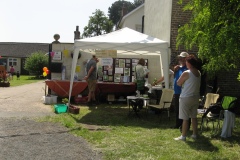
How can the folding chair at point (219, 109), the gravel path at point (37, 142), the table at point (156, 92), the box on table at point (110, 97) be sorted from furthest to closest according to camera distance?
1. the box on table at point (110, 97)
2. the table at point (156, 92)
3. the folding chair at point (219, 109)
4. the gravel path at point (37, 142)

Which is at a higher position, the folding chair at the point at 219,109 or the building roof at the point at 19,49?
the building roof at the point at 19,49

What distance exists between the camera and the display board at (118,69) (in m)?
14.1

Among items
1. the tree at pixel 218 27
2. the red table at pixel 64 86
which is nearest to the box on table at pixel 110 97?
the red table at pixel 64 86

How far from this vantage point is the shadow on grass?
8508 mm

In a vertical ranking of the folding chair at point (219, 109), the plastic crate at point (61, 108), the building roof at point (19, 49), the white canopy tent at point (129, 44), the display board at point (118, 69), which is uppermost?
the building roof at point (19, 49)

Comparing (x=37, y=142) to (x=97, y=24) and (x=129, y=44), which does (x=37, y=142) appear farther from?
(x=97, y=24)

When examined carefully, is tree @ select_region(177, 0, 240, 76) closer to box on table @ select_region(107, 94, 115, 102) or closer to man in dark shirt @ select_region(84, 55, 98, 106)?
man in dark shirt @ select_region(84, 55, 98, 106)

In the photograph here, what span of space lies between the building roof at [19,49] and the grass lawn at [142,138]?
149 feet

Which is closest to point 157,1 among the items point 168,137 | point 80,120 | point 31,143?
point 80,120

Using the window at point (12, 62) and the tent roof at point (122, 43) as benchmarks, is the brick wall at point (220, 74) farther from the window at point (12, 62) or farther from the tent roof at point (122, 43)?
the window at point (12, 62)

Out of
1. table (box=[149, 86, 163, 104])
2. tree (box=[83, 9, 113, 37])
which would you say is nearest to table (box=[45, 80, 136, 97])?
table (box=[149, 86, 163, 104])

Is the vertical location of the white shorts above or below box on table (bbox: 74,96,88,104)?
above

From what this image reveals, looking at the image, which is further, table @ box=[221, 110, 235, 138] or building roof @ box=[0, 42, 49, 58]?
building roof @ box=[0, 42, 49, 58]

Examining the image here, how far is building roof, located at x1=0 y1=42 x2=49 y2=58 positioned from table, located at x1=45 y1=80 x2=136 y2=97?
41172mm
